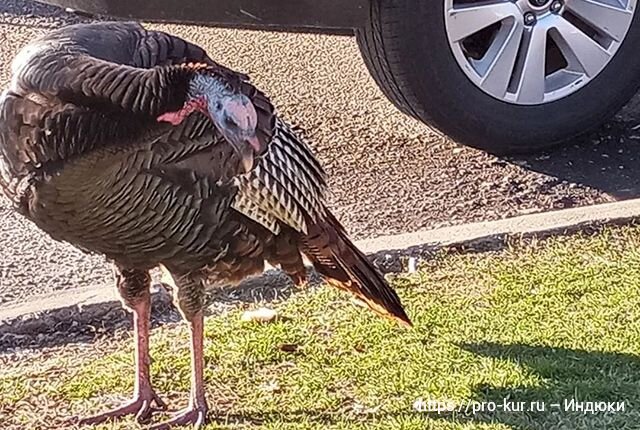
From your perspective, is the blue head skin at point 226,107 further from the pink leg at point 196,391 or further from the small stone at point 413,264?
the small stone at point 413,264

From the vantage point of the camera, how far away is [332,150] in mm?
6293

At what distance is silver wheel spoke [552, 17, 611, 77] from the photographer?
588cm

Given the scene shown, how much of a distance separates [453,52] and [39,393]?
2441mm

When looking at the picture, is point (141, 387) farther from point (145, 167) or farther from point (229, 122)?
point (229, 122)

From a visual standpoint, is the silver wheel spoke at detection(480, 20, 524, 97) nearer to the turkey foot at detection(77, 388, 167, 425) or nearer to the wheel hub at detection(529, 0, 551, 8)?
the wheel hub at detection(529, 0, 551, 8)

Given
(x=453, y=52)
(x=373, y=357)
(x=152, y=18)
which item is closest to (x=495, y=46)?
(x=453, y=52)

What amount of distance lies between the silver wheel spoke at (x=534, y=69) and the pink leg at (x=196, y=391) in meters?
2.34

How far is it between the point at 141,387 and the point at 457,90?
2.22 meters

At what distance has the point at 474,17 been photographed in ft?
18.7

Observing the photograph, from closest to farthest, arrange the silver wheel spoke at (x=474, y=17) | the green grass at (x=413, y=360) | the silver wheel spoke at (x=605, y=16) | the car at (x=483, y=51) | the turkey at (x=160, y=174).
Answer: the turkey at (x=160, y=174)
the green grass at (x=413, y=360)
the car at (x=483, y=51)
the silver wheel spoke at (x=474, y=17)
the silver wheel spoke at (x=605, y=16)

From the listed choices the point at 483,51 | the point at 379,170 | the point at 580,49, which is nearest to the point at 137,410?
the point at 379,170

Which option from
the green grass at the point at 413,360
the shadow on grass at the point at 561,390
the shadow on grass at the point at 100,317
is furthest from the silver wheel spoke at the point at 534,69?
the shadow on grass at the point at 561,390

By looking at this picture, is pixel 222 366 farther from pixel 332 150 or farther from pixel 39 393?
pixel 332 150

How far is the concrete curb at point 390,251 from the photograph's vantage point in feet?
A: 15.5
